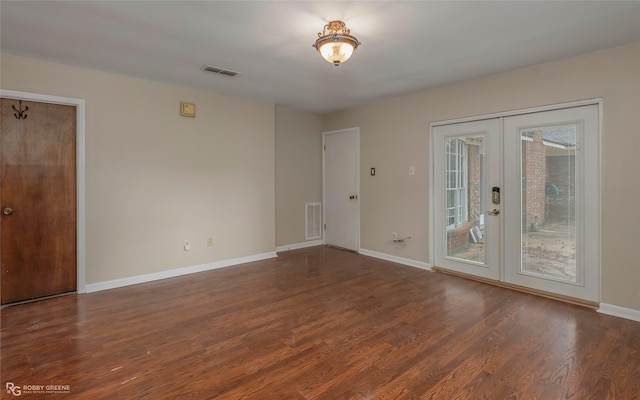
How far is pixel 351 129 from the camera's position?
560 centimetres

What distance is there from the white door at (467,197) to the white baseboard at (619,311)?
0.99 meters

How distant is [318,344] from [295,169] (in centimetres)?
381

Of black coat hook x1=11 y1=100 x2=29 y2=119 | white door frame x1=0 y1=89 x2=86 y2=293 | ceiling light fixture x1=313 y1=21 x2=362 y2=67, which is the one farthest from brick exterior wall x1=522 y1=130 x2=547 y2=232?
black coat hook x1=11 y1=100 x2=29 y2=119

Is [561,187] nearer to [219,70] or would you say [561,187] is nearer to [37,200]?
[219,70]

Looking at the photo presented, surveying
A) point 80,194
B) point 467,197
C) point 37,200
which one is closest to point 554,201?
point 467,197

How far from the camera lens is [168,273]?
419cm

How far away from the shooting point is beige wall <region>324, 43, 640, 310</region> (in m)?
2.96

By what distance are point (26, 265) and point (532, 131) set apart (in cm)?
563

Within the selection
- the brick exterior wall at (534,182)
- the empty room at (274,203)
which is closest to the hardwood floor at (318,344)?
the empty room at (274,203)

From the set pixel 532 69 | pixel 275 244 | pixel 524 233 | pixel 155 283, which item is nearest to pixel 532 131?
pixel 532 69

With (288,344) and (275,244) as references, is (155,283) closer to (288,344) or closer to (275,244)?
(275,244)

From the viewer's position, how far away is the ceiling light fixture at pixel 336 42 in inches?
97.7

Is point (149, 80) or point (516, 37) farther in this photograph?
point (149, 80)

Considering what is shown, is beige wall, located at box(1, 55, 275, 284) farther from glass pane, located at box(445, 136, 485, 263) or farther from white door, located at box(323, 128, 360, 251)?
glass pane, located at box(445, 136, 485, 263)
